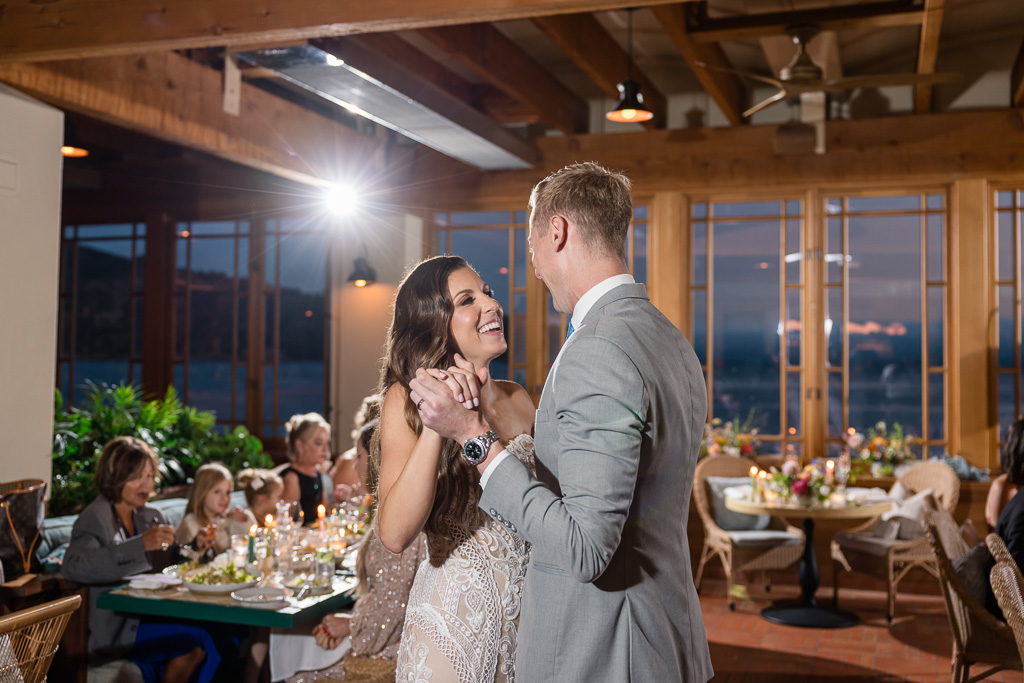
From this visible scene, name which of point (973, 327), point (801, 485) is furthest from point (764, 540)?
point (973, 327)

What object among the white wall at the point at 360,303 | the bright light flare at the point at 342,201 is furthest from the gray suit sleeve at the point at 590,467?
the white wall at the point at 360,303

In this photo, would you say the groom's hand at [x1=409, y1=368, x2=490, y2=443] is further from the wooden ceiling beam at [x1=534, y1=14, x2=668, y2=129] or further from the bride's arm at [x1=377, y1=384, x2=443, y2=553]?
the wooden ceiling beam at [x1=534, y1=14, x2=668, y2=129]

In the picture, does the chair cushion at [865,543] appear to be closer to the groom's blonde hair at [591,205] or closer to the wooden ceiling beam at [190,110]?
the wooden ceiling beam at [190,110]

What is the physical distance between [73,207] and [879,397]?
27.0 feet

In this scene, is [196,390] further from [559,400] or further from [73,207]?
[559,400]

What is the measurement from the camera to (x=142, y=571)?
12.7 feet

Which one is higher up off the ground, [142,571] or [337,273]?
[337,273]

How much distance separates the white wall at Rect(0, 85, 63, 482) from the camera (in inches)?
174

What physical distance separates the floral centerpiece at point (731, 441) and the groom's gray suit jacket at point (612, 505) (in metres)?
5.67

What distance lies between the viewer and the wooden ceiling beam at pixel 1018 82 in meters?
6.50

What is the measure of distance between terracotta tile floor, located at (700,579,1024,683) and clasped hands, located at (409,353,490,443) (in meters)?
3.76

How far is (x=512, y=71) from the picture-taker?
6.56 meters

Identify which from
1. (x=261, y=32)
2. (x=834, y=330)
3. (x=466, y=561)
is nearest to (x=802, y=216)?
(x=834, y=330)

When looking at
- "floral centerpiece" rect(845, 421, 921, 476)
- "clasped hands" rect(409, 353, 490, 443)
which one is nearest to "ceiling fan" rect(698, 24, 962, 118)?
Result: "floral centerpiece" rect(845, 421, 921, 476)
